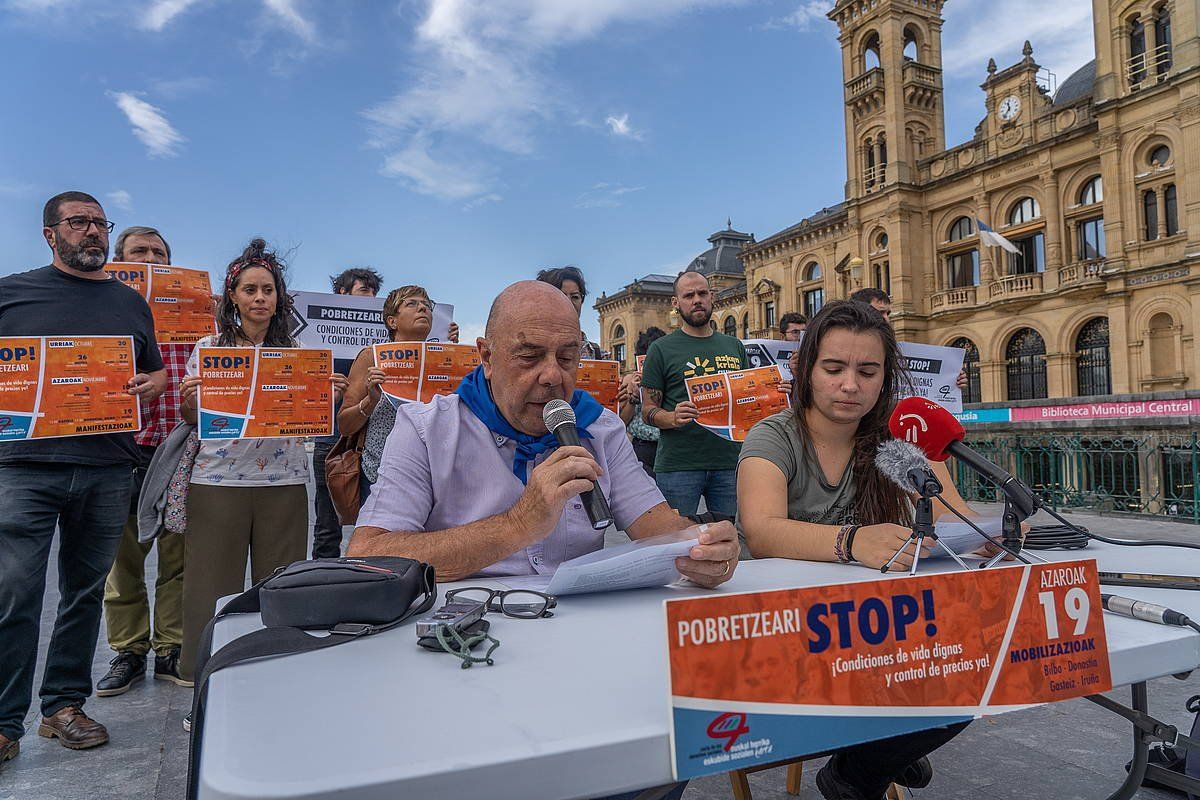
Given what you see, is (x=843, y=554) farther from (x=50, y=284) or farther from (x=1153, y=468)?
(x=1153, y=468)

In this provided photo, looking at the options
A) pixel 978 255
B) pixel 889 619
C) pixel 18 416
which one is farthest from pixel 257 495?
pixel 978 255

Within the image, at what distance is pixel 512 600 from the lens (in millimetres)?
1652

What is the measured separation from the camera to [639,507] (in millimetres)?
2377

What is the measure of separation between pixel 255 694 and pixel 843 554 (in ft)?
5.07

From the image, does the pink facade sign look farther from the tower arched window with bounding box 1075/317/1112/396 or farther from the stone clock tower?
the stone clock tower

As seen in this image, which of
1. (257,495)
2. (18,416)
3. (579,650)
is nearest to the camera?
(579,650)

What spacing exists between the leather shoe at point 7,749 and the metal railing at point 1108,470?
9939 millimetres

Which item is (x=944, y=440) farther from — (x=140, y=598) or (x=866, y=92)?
(x=866, y=92)

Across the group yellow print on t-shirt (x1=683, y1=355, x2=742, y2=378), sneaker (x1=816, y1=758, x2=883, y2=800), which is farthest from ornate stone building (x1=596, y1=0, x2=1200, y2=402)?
sneaker (x1=816, y1=758, x2=883, y2=800)

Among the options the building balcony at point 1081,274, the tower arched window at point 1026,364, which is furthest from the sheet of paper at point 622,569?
the tower arched window at point 1026,364

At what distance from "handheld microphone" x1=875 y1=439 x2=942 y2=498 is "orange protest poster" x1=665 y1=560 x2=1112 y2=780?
48 centimetres

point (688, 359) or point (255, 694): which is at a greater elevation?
point (688, 359)

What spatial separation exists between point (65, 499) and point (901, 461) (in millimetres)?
3196

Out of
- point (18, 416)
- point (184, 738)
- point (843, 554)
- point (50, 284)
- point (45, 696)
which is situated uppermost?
point (50, 284)
